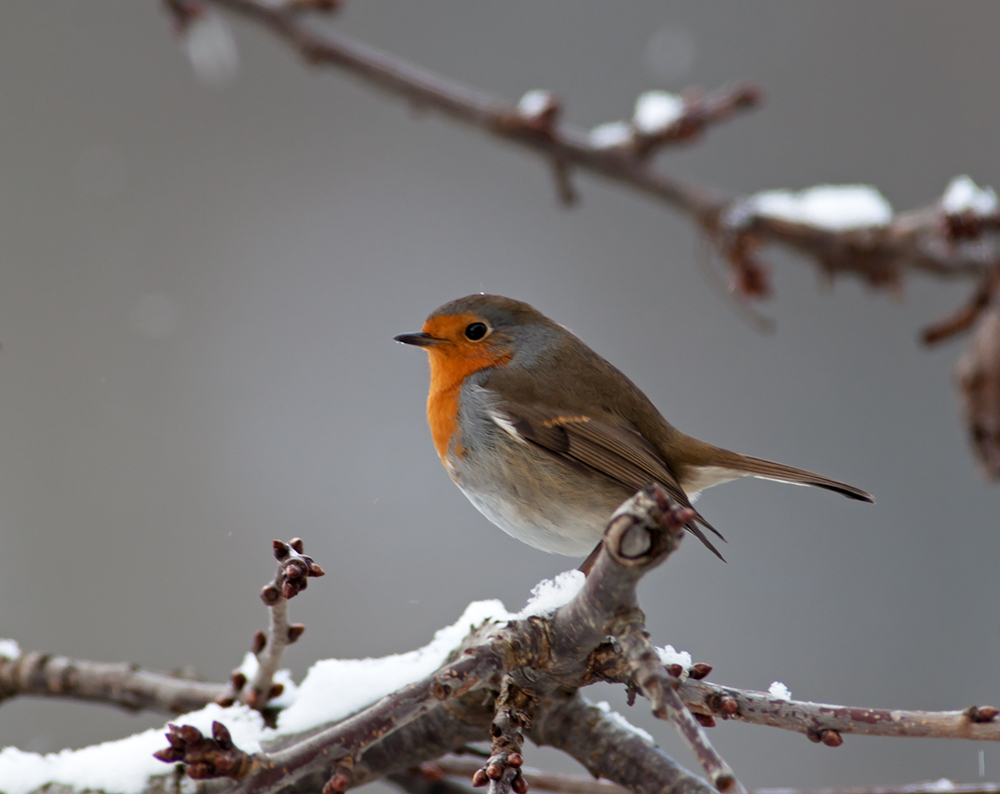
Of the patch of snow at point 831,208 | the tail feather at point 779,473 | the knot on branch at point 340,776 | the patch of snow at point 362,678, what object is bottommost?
the knot on branch at point 340,776

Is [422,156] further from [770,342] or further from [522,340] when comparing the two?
[522,340]

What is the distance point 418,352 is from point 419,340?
7.65ft

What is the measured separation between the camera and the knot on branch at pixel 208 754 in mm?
1179

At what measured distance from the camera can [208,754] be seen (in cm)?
118

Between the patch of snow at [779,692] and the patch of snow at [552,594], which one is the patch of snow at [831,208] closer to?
the patch of snow at [552,594]

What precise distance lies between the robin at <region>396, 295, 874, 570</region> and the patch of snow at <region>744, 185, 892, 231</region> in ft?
2.34

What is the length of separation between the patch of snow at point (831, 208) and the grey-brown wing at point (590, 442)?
0.79 metres

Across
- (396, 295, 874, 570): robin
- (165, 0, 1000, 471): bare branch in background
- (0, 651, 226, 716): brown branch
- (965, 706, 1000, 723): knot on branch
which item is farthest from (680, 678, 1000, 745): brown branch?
(165, 0, 1000, 471): bare branch in background

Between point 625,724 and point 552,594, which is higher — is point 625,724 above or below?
below

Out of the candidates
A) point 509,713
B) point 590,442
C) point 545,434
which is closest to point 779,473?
point 590,442

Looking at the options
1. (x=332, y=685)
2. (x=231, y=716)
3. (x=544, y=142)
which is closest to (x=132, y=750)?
(x=231, y=716)

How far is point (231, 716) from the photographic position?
1.62m

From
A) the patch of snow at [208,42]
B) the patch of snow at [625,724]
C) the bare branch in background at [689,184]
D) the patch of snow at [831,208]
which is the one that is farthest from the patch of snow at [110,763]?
the patch of snow at [208,42]

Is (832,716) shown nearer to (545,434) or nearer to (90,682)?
(545,434)
